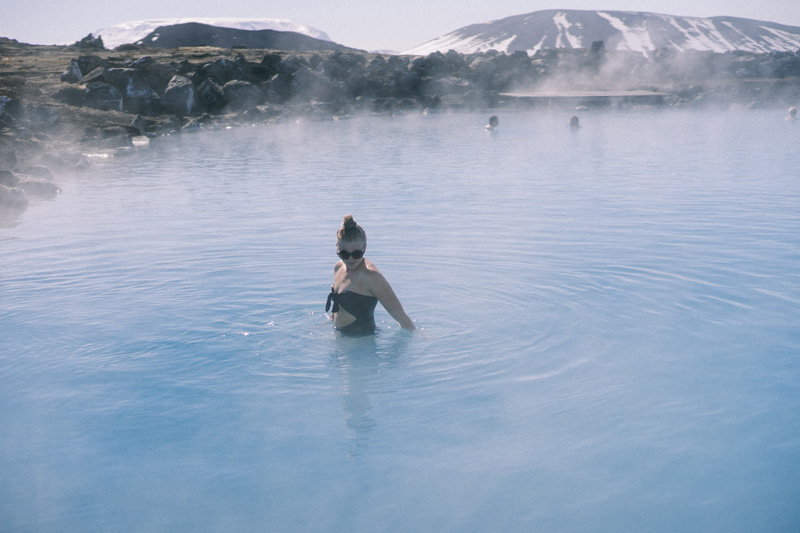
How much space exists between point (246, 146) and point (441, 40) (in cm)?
17495

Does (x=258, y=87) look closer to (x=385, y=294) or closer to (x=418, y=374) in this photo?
(x=385, y=294)

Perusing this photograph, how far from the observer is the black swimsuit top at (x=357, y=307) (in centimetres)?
565

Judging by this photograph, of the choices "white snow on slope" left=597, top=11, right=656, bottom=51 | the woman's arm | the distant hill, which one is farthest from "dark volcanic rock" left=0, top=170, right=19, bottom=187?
"white snow on slope" left=597, top=11, right=656, bottom=51

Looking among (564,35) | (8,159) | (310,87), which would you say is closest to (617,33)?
(564,35)

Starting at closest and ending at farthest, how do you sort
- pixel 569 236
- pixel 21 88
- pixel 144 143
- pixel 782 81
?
pixel 569 236, pixel 144 143, pixel 21 88, pixel 782 81

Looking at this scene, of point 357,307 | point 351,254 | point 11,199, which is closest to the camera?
point 351,254

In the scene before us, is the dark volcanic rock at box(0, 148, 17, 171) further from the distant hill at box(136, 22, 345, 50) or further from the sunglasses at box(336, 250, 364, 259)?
the distant hill at box(136, 22, 345, 50)

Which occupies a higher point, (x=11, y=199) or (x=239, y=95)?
(x=239, y=95)

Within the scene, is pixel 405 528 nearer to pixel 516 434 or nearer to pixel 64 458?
pixel 516 434

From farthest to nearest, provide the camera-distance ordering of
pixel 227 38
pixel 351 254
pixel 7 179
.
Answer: pixel 227 38
pixel 7 179
pixel 351 254

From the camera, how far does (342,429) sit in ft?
16.1

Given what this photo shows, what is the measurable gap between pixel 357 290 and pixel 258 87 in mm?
42330

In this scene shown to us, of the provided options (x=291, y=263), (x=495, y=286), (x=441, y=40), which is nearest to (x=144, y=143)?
(x=291, y=263)

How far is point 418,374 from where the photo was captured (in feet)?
18.3
